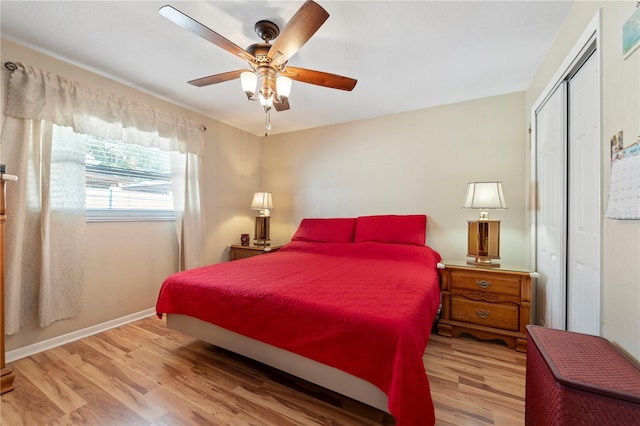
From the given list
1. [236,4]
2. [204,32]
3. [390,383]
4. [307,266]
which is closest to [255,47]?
[236,4]

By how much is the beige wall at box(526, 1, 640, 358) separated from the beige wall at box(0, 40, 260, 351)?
3.62 m

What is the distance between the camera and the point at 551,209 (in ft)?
6.70

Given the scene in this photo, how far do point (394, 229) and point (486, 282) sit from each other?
1021mm

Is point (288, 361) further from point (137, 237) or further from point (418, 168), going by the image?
point (418, 168)

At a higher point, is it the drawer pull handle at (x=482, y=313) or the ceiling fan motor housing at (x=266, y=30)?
the ceiling fan motor housing at (x=266, y=30)

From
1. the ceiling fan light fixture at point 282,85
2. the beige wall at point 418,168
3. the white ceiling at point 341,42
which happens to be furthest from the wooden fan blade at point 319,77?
the beige wall at point 418,168

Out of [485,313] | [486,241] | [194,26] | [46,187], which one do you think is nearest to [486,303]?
[485,313]

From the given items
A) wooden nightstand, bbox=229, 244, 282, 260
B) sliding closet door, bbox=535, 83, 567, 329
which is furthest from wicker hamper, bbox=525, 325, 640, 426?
wooden nightstand, bbox=229, 244, 282, 260

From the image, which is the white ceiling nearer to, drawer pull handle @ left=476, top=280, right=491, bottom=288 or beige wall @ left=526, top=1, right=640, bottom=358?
beige wall @ left=526, top=1, right=640, bottom=358

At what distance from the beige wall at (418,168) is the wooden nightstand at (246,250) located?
607mm

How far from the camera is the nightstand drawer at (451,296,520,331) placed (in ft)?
7.09

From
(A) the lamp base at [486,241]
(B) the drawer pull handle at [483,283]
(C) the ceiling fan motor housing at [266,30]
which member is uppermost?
(C) the ceiling fan motor housing at [266,30]

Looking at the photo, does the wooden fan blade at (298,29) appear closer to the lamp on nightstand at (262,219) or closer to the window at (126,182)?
the window at (126,182)

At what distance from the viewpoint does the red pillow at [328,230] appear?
3.27m
